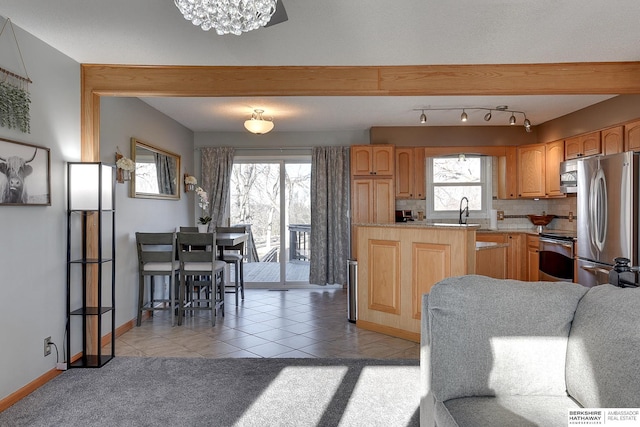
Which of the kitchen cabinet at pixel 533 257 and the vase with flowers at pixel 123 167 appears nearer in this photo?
the vase with flowers at pixel 123 167

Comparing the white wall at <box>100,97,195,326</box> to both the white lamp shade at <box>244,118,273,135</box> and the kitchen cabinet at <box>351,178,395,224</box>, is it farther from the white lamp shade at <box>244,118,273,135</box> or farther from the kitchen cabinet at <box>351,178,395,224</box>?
the kitchen cabinet at <box>351,178,395,224</box>

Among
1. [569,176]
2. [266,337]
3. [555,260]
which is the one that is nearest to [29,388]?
[266,337]

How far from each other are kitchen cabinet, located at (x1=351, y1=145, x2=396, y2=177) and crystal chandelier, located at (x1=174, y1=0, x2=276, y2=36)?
473cm

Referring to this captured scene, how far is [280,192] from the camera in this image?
279 inches

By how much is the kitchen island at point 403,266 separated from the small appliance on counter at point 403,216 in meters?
2.23

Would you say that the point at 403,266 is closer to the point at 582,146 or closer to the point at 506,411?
the point at 506,411

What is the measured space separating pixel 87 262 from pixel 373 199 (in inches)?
163

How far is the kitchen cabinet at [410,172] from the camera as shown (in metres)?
6.72

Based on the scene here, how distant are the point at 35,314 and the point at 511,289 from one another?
3076mm

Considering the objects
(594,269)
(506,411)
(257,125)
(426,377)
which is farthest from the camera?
(257,125)

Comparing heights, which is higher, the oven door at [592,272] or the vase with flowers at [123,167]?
the vase with flowers at [123,167]

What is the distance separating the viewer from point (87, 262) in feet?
11.2

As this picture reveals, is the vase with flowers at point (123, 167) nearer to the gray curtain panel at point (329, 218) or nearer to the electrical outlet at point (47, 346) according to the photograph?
the electrical outlet at point (47, 346)

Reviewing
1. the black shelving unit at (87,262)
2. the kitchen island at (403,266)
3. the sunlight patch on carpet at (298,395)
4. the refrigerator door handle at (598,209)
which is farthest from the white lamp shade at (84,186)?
the refrigerator door handle at (598,209)
